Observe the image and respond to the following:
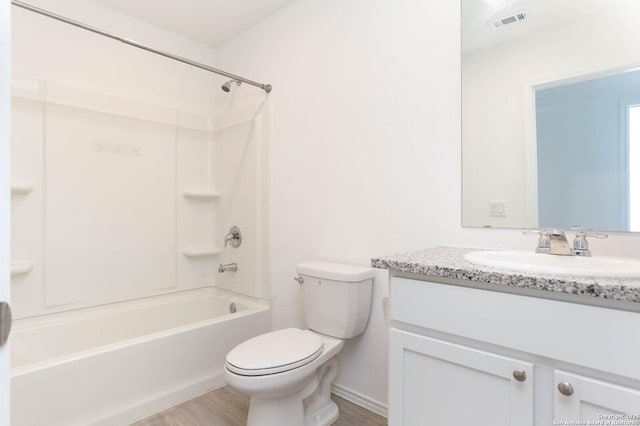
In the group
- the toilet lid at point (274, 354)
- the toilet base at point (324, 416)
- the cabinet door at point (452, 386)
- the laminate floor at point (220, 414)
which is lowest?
the laminate floor at point (220, 414)

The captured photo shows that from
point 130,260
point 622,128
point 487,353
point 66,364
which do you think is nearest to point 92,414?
point 66,364

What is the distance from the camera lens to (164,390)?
6.02ft

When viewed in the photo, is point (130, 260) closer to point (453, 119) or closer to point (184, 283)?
point (184, 283)

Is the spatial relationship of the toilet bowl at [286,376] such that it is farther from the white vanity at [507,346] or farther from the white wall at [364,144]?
the white vanity at [507,346]

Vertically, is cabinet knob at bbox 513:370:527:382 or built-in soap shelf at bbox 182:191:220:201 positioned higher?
built-in soap shelf at bbox 182:191:220:201

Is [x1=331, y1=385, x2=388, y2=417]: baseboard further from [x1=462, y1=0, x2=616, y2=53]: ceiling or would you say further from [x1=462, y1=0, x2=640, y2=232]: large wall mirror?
[x1=462, y1=0, x2=616, y2=53]: ceiling

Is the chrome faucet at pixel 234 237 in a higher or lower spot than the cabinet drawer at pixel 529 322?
higher

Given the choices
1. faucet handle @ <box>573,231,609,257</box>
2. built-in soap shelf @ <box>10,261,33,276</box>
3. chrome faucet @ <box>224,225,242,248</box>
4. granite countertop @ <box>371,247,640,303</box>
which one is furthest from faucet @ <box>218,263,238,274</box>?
faucet handle @ <box>573,231,609,257</box>

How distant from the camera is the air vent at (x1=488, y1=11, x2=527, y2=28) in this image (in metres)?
1.37

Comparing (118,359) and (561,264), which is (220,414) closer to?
(118,359)

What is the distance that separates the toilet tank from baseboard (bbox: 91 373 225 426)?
0.75 metres

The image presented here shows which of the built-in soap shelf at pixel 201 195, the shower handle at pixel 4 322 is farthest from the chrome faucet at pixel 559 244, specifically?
the built-in soap shelf at pixel 201 195

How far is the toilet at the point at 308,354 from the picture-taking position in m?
1.38

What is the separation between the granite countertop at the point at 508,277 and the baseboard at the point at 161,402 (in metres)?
1.49
